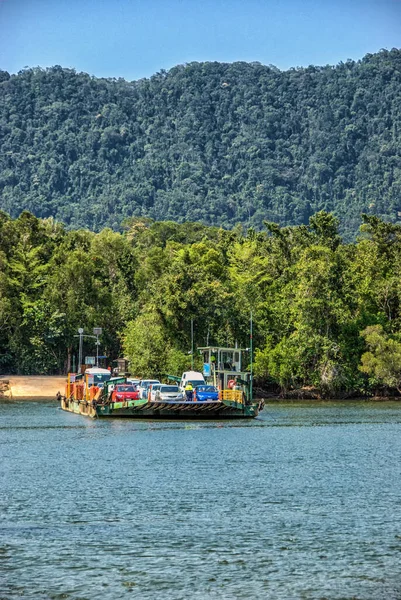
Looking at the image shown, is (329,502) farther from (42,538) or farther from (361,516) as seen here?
(42,538)

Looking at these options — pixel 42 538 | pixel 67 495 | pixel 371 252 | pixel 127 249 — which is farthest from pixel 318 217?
pixel 42 538

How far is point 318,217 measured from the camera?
12825 centimetres

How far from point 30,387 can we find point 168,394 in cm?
5148

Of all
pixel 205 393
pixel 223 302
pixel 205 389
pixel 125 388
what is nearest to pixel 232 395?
pixel 205 389

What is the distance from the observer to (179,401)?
77.9 m

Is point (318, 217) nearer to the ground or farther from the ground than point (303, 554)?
farther from the ground

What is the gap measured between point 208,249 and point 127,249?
1836 cm

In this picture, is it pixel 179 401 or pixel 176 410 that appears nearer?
pixel 176 410

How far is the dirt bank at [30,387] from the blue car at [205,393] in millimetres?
46867

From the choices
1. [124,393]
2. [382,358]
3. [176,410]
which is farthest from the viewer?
[382,358]

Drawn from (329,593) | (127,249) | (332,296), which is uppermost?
(127,249)

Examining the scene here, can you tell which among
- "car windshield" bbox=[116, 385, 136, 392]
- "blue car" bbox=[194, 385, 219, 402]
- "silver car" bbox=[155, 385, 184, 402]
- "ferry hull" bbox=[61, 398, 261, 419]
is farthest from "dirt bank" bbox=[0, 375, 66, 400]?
"silver car" bbox=[155, 385, 184, 402]

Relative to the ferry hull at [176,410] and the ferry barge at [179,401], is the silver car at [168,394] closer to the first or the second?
the ferry barge at [179,401]

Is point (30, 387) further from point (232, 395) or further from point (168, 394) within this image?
point (168, 394)
